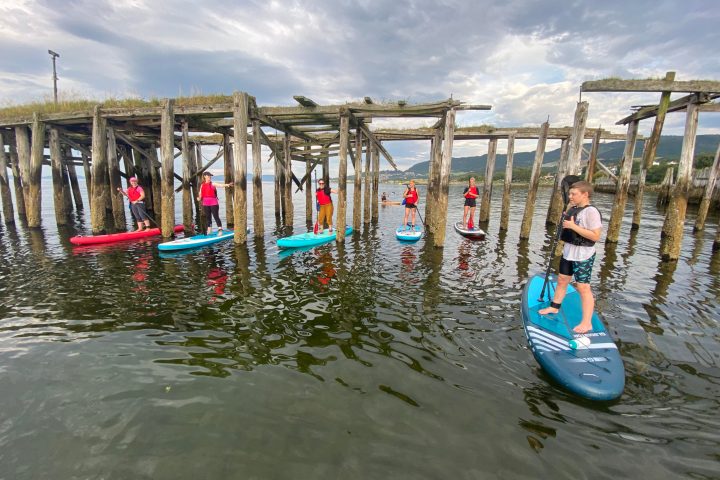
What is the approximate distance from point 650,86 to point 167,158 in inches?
674

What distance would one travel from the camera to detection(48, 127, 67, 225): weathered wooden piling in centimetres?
1548

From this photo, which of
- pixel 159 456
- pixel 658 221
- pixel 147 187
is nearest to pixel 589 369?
pixel 159 456

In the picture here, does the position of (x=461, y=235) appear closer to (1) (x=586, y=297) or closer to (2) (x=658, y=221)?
(1) (x=586, y=297)

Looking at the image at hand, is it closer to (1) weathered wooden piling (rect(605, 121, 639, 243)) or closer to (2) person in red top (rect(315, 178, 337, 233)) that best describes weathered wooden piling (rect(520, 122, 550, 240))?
(1) weathered wooden piling (rect(605, 121, 639, 243))

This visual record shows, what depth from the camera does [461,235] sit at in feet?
49.7

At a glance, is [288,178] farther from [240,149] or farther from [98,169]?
[98,169]

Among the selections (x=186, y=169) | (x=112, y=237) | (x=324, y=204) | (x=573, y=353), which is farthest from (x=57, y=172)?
(x=573, y=353)

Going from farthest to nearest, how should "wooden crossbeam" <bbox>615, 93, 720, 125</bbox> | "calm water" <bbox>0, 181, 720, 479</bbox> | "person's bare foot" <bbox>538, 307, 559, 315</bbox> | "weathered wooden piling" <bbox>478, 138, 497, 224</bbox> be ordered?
"weathered wooden piling" <bbox>478, 138, 497, 224</bbox>
"wooden crossbeam" <bbox>615, 93, 720, 125</bbox>
"person's bare foot" <bbox>538, 307, 559, 315</bbox>
"calm water" <bbox>0, 181, 720, 479</bbox>

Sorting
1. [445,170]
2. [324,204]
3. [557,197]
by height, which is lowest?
[324,204]

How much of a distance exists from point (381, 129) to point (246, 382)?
16.1m

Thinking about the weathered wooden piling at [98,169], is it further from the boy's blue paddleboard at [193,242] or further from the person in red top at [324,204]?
the person in red top at [324,204]

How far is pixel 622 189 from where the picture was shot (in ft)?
39.7

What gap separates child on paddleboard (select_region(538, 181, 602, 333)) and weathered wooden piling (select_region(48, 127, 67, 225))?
70.8 feet

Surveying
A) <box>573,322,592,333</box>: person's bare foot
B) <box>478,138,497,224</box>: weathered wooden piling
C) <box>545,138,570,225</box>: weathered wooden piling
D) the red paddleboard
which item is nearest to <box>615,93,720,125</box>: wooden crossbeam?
<box>545,138,570,225</box>: weathered wooden piling
